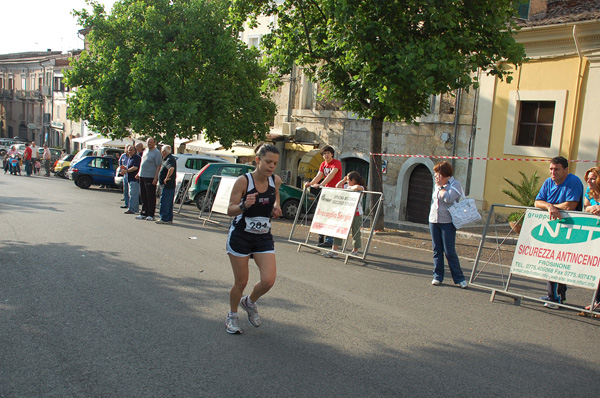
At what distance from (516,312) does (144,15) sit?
69.1ft

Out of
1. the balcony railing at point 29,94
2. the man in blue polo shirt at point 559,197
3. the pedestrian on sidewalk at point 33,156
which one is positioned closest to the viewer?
the man in blue polo shirt at point 559,197

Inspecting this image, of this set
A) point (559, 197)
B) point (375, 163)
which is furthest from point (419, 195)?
point (559, 197)

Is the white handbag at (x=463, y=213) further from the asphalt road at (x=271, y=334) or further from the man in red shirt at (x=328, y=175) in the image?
the man in red shirt at (x=328, y=175)

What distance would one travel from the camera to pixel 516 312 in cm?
704

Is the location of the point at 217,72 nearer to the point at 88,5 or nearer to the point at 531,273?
the point at 88,5

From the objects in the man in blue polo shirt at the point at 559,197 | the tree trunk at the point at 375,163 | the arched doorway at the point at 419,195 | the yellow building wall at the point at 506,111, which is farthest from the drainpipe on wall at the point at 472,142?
the man in blue polo shirt at the point at 559,197

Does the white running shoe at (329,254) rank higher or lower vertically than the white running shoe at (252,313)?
lower

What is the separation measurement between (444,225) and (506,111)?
1030 cm

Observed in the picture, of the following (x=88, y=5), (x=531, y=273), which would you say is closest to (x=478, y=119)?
(x=531, y=273)

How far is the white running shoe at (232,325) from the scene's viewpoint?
5527 mm

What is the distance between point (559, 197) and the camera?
291 inches

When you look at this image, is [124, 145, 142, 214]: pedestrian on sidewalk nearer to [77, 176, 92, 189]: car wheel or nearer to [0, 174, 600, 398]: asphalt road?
[0, 174, 600, 398]: asphalt road

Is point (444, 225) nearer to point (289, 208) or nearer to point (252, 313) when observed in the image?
point (252, 313)

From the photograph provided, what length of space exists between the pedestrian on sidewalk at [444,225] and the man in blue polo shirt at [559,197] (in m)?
1.18
